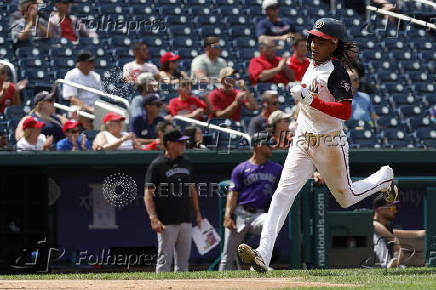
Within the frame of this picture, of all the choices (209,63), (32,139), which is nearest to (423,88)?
(209,63)

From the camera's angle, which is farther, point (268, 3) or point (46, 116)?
point (268, 3)

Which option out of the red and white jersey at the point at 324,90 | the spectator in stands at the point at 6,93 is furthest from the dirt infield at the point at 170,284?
the spectator in stands at the point at 6,93

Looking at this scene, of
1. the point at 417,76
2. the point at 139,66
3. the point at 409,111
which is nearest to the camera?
the point at 139,66

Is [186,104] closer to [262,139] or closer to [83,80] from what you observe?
[83,80]

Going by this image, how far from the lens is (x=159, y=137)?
11062 millimetres

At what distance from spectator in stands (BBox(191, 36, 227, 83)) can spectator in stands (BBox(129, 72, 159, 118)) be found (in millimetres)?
1077

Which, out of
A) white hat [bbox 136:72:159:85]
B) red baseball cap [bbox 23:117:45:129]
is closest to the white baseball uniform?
red baseball cap [bbox 23:117:45:129]

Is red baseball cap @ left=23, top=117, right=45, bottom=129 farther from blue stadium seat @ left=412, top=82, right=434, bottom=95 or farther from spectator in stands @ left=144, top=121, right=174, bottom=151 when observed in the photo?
blue stadium seat @ left=412, top=82, right=434, bottom=95

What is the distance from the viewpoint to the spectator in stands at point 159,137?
1078 centimetres

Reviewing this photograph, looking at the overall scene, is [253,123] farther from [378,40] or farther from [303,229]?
[378,40]

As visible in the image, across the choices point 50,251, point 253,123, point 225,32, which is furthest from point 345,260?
point 225,32

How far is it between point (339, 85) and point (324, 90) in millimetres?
131

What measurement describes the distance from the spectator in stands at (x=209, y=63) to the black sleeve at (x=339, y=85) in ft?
17.5

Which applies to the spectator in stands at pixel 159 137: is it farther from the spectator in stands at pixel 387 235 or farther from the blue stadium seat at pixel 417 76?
the blue stadium seat at pixel 417 76
